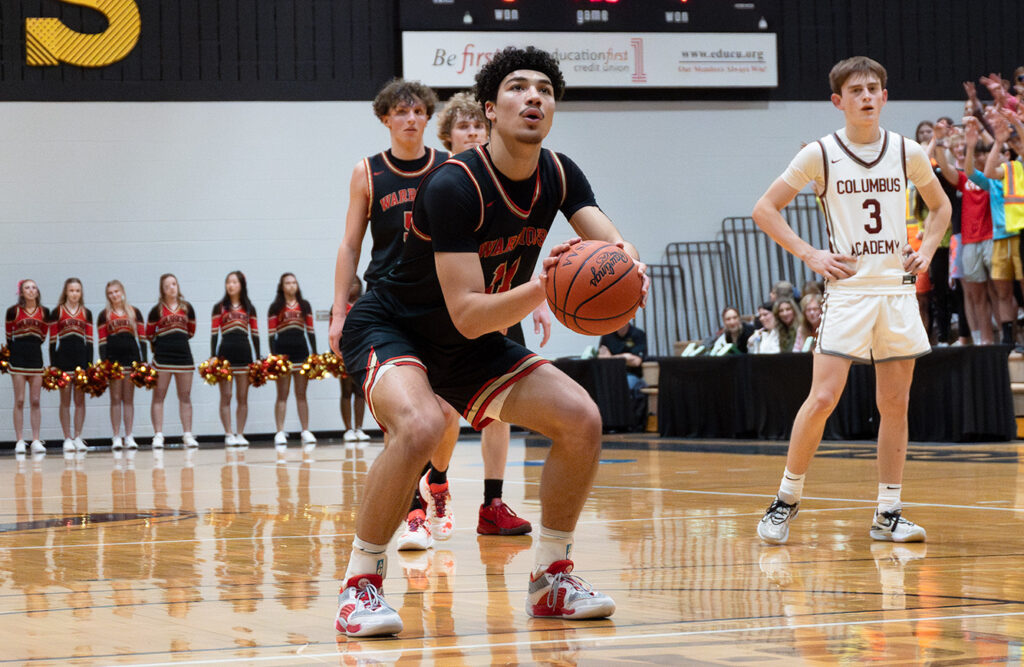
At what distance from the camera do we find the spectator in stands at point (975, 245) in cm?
1037

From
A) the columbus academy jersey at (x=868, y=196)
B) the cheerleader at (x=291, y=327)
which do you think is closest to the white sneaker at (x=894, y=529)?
the columbus academy jersey at (x=868, y=196)

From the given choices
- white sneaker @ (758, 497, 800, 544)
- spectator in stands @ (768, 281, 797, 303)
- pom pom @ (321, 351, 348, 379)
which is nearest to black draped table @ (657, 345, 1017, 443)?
spectator in stands @ (768, 281, 797, 303)

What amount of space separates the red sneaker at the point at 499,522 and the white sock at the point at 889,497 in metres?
1.33

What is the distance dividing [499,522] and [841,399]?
6431 mm

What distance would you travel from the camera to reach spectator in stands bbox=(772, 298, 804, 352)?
37.3 feet

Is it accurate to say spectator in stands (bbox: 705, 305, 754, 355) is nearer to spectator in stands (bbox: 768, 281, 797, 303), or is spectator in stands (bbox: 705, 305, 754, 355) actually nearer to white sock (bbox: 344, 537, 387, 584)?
spectator in stands (bbox: 768, 281, 797, 303)

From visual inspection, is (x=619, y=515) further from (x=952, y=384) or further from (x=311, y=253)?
(x=311, y=253)

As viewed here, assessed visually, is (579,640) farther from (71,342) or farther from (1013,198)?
(71,342)

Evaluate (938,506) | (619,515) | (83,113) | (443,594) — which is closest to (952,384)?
(938,506)

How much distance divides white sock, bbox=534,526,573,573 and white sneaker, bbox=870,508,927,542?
1.61m

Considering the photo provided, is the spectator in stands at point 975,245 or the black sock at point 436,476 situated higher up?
the spectator in stands at point 975,245

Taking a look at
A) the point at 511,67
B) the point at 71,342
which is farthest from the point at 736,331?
the point at 511,67

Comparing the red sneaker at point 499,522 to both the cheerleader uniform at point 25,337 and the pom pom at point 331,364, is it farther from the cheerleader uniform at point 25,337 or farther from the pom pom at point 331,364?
the cheerleader uniform at point 25,337

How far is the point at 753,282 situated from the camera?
15688mm
